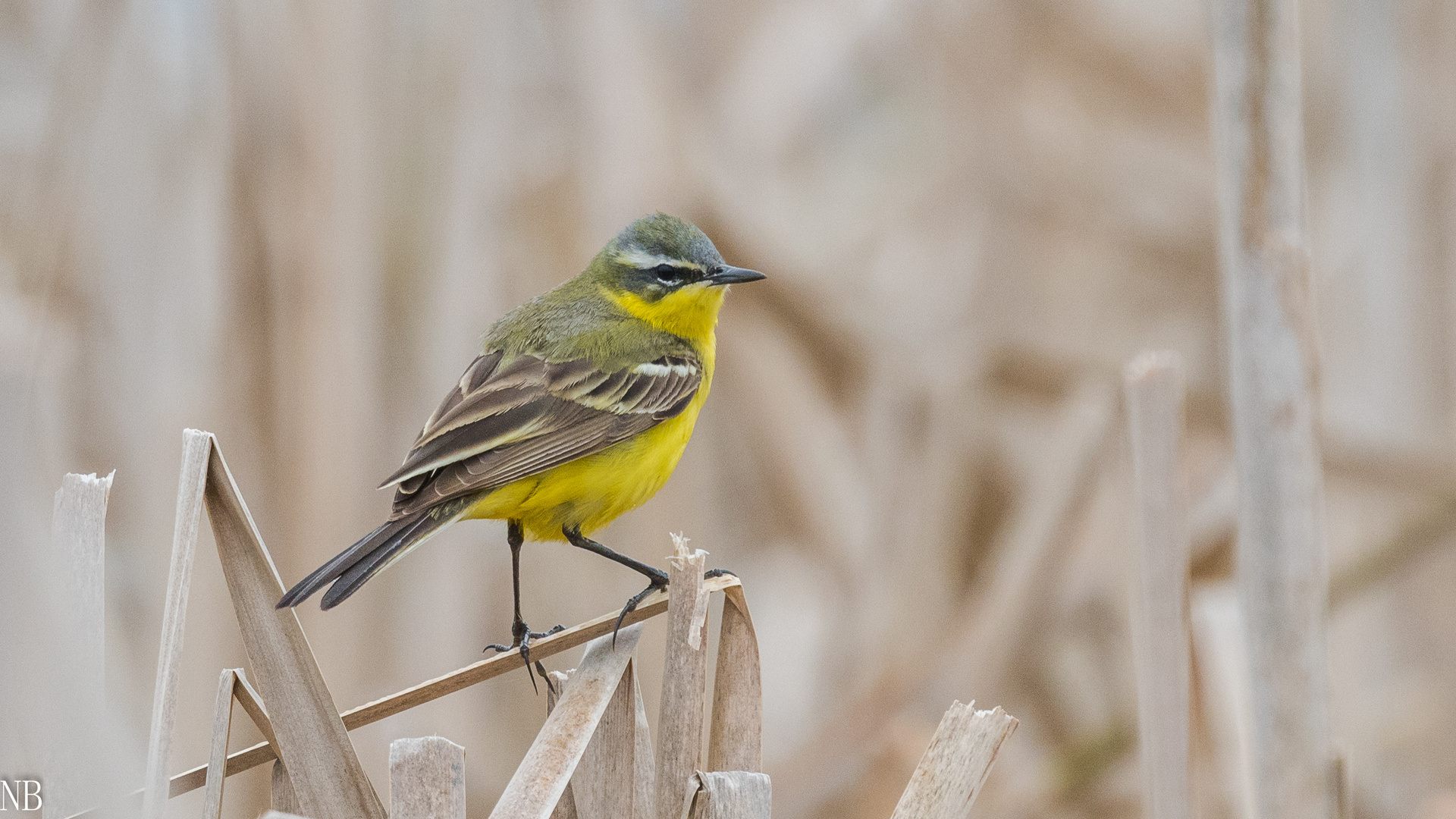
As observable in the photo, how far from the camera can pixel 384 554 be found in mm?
2283

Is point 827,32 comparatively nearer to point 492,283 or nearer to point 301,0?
point 492,283

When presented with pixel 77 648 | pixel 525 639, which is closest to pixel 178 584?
pixel 77 648

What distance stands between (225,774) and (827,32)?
12.3 feet

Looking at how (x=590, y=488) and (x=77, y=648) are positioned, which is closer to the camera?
(x=77, y=648)

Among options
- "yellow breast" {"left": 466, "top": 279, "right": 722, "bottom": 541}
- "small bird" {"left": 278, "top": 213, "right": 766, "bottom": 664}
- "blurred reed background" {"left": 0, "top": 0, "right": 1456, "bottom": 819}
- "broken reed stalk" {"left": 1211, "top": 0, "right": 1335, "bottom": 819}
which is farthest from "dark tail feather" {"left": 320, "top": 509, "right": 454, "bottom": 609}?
"broken reed stalk" {"left": 1211, "top": 0, "right": 1335, "bottom": 819}

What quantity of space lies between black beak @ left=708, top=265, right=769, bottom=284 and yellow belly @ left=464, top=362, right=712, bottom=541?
1.33 ft

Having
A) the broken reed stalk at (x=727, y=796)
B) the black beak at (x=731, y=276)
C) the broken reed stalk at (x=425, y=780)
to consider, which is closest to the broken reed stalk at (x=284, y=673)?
the broken reed stalk at (x=425, y=780)

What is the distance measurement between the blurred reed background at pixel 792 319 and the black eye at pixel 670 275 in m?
0.53

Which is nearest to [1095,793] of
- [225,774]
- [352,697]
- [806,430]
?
[806,430]

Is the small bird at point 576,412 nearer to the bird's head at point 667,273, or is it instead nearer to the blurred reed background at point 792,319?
the bird's head at point 667,273

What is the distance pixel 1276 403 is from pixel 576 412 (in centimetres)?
144

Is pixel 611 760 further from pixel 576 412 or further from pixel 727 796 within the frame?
pixel 576 412
